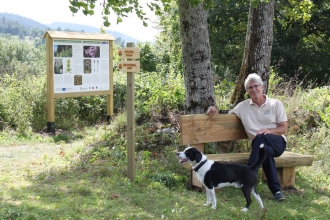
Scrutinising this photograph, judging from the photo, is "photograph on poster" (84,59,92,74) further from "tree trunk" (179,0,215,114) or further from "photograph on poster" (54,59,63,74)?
"tree trunk" (179,0,215,114)

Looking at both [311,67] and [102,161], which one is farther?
[311,67]

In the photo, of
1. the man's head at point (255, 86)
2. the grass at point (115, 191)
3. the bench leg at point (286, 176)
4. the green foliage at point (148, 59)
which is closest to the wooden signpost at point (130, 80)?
the grass at point (115, 191)

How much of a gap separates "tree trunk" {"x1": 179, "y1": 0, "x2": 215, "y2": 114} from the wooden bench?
747 mm

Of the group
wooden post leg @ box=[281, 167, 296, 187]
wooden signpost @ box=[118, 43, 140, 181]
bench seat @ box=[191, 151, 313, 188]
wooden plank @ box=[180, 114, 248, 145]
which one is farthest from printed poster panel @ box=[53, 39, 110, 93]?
wooden post leg @ box=[281, 167, 296, 187]

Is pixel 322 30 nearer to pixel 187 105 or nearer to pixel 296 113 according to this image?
pixel 296 113

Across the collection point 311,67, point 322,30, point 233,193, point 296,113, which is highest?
point 322,30

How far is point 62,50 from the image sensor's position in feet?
33.7

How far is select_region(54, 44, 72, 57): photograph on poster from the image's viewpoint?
397 inches

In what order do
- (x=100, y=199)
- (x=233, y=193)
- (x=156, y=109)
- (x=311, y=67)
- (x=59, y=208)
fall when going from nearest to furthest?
(x=59, y=208) → (x=100, y=199) → (x=233, y=193) → (x=156, y=109) → (x=311, y=67)

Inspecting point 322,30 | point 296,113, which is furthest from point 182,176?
point 322,30

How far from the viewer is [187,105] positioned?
6.89 m

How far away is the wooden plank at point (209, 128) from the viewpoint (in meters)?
5.74

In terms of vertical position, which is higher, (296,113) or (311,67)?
(311,67)

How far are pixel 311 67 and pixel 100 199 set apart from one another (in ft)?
72.2
